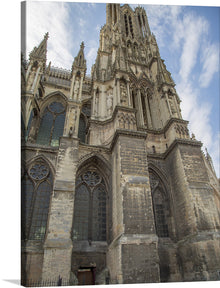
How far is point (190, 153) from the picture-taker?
11.6 metres

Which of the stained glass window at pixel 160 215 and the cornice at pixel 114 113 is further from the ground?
the cornice at pixel 114 113

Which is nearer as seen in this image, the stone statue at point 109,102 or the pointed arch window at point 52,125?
the stone statue at point 109,102

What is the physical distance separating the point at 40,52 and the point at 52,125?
18.0 feet

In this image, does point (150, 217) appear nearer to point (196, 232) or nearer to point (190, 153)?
point (196, 232)

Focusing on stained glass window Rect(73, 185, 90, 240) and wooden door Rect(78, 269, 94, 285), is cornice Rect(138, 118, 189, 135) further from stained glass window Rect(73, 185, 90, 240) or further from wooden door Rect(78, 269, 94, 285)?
wooden door Rect(78, 269, 94, 285)

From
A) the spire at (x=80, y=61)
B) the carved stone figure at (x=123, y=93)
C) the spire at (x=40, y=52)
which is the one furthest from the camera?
the spire at (x=80, y=61)

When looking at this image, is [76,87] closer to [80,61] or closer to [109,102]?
[109,102]

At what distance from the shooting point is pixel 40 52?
14828mm

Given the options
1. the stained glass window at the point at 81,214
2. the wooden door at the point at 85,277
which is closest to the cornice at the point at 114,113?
the stained glass window at the point at 81,214

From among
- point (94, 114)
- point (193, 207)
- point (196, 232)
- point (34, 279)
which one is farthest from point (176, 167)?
point (34, 279)

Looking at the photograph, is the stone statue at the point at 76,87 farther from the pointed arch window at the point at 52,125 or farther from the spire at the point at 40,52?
the pointed arch window at the point at 52,125

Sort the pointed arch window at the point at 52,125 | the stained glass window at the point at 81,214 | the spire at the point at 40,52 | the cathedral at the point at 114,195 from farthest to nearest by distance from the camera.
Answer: the pointed arch window at the point at 52,125
the spire at the point at 40,52
the stained glass window at the point at 81,214
the cathedral at the point at 114,195

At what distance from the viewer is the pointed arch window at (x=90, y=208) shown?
1003 cm

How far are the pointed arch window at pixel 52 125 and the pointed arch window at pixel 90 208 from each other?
5.01 m
